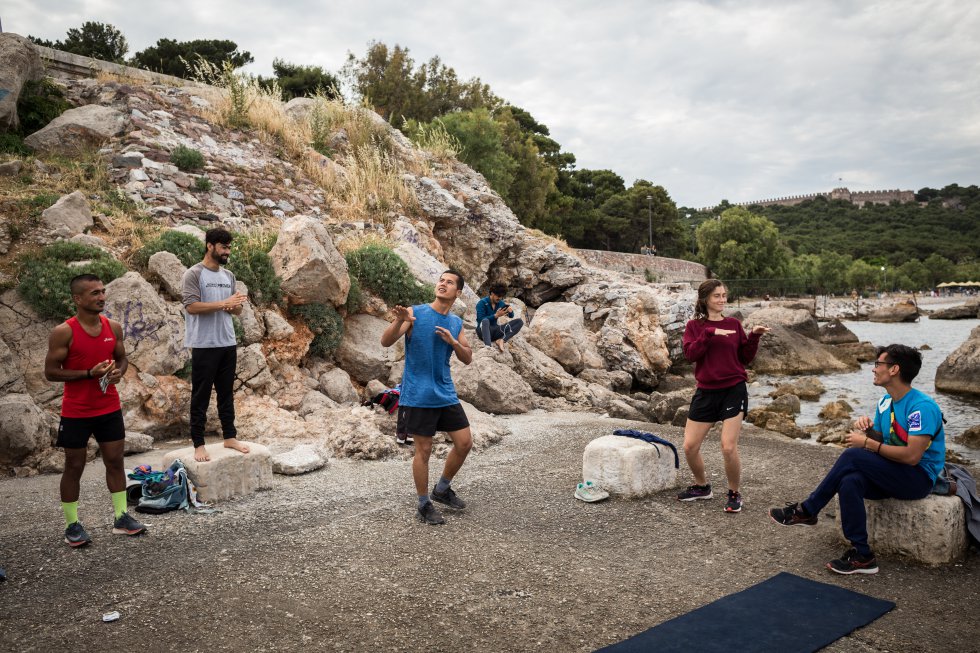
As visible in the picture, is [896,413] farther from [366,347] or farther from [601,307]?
[601,307]

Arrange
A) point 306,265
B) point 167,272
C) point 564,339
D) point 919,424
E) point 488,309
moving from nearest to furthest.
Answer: point 919,424 → point 167,272 → point 306,265 → point 488,309 → point 564,339

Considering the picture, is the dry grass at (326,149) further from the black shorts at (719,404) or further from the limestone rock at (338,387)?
the black shorts at (719,404)

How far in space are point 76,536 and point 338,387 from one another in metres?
5.44

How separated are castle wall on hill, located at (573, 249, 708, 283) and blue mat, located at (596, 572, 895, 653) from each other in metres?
29.6

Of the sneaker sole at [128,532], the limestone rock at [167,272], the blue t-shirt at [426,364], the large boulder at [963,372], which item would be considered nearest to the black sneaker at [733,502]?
the blue t-shirt at [426,364]

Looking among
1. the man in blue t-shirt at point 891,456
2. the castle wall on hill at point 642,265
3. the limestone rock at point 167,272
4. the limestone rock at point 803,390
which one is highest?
the castle wall on hill at point 642,265

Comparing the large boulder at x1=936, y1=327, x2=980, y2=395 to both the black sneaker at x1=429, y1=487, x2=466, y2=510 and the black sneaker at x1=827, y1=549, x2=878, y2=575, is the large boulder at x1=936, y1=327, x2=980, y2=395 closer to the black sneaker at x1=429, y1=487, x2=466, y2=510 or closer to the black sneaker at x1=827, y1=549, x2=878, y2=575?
the black sneaker at x1=827, y1=549, x2=878, y2=575

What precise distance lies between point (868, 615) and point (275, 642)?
3396mm

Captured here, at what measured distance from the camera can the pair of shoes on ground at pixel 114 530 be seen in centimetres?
461

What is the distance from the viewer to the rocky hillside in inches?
322

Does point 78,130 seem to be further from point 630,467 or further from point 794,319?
point 794,319

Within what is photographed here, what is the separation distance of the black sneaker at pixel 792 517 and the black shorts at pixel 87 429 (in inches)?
206

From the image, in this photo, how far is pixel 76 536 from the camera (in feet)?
15.1

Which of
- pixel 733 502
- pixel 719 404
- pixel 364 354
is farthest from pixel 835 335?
pixel 719 404
